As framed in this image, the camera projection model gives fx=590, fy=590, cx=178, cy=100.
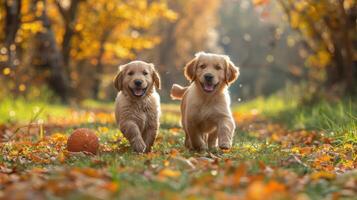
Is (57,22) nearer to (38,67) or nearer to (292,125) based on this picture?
(38,67)

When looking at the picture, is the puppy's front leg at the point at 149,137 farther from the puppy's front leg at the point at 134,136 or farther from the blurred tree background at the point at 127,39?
the blurred tree background at the point at 127,39

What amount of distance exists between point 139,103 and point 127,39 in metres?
16.5

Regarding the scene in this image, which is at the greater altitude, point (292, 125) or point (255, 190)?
point (255, 190)

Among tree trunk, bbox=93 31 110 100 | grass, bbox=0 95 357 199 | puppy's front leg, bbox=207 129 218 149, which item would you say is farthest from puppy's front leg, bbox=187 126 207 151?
tree trunk, bbox=93 31 110 100

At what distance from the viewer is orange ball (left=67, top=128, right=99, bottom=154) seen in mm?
6277

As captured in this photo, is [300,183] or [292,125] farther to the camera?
[292,125]

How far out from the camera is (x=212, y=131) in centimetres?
687

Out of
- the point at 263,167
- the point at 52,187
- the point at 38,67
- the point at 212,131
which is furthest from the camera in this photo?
the point at 38,67

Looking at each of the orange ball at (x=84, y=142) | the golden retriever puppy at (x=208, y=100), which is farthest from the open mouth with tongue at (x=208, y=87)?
the orange ball at (x=84, y=142)

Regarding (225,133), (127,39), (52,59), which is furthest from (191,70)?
(127,39)

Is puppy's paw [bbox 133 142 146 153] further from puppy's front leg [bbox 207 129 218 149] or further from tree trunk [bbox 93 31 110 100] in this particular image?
tree trunk [bbox 93 31 110 100]

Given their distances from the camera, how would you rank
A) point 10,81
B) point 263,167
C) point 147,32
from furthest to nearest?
point 147,32 → point 10,81 → point 263,167

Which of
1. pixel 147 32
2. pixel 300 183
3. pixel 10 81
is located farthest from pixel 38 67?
pixel 147 32

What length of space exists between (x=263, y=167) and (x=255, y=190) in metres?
1.67
